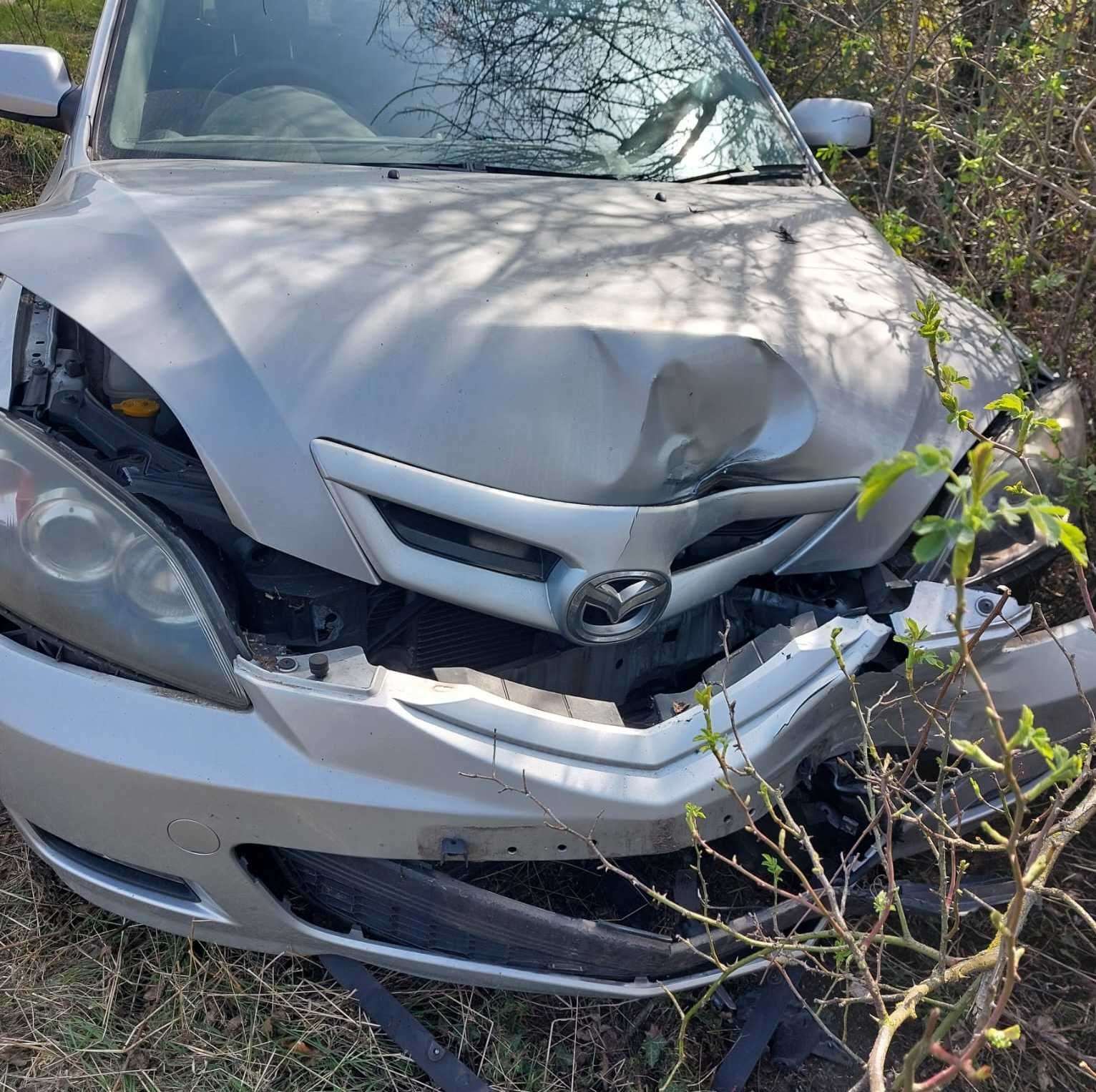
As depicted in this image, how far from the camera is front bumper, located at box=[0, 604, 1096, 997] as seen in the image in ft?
5.36

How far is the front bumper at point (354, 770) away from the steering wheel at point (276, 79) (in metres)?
1.59

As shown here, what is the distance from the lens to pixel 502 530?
1.70 meters

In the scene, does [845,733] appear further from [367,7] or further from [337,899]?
[367,7]

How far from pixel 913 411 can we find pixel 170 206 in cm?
154

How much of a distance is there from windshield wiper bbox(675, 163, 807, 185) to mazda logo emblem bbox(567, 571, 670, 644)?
1.42 meters

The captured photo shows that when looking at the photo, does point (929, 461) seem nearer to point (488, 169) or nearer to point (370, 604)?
point (370, 604)

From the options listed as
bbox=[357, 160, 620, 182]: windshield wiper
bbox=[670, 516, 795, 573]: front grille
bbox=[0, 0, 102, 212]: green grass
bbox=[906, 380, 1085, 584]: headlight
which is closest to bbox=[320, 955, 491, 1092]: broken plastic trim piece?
bbox=[670, 516, 795, 573]: front grille

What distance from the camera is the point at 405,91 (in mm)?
2643

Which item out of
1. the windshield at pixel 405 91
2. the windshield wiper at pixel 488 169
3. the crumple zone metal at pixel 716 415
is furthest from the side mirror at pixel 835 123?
the crumple zone metal at pixel 716 415

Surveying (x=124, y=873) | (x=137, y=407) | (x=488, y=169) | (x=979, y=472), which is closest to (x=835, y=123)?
(x=488, y=169)

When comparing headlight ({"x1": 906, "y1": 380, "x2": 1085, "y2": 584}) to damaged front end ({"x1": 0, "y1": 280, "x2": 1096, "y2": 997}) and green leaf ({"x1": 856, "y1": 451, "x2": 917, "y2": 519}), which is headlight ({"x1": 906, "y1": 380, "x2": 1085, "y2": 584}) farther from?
green leaf ({"x1": 856, "y1": 451, "x2": 917, "y2": 519})

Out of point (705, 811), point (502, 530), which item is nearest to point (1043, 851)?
point (705, 811)

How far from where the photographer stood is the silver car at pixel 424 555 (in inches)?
65.8

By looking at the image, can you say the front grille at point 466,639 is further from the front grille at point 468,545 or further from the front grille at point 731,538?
the front grille at point 731,538
